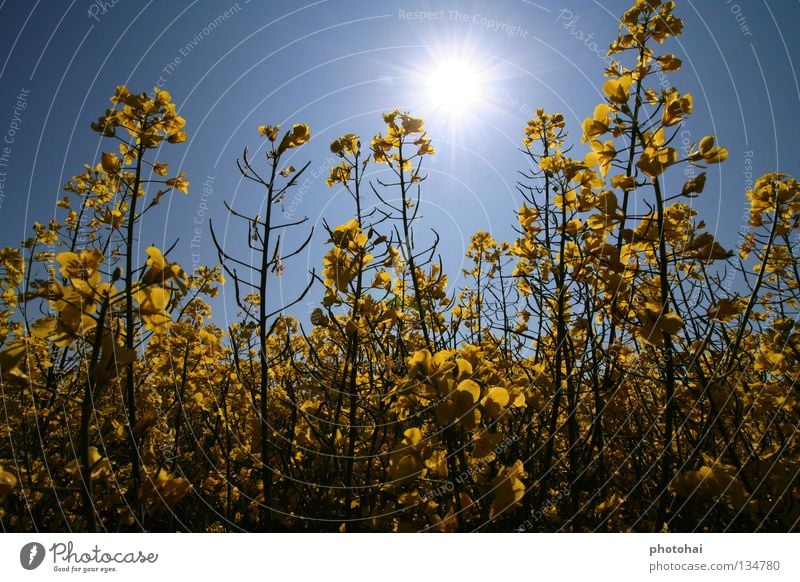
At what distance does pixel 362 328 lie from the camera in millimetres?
2430

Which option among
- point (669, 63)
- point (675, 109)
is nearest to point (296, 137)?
point (675, 109)

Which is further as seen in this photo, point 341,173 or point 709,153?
point 341,173

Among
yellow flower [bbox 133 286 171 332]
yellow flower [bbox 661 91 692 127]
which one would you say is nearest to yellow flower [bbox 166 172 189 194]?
yellow flower [bbox 133 286 171 332]

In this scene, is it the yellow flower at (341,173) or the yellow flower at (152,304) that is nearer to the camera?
the yellow flower at (152,304)

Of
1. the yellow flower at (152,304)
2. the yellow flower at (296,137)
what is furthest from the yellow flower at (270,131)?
the yellow flower at (152,304)

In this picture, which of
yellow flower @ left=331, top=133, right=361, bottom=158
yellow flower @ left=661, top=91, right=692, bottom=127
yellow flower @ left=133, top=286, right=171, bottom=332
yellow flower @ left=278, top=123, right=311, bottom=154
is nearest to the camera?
yellow flower @ left=133, top=286, right=171, bottom=332

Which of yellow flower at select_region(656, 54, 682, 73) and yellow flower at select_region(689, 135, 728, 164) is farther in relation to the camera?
yellow flower at select_region(656, 54, 682, 73)

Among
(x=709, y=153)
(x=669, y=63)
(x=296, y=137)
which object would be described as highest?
(x=669, y=63)

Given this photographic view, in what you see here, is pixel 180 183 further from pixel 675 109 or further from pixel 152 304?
pixel 675 109

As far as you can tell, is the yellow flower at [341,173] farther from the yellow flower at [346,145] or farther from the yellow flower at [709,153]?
the yellow flower at [709,153]

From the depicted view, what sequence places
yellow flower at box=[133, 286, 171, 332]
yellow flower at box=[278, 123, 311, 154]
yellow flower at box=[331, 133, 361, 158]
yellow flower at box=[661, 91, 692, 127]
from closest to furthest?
1. yellow flower at box=[133, 286, 171, 332]
2. yellow flower at box=[661, 91, 692, 127]
3. yellow flower at box=[278, 123, 311, 154]
4. yellow flower at box=[331, 133, 361, 158]

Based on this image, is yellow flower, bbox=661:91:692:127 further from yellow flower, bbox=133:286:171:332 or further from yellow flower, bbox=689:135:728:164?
yellow flower, bbox=133:286:171:332

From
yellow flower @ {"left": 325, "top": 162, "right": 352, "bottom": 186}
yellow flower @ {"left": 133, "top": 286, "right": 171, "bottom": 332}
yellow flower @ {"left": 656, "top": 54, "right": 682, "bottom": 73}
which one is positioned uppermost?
yellow flower @ {"left": 656, "top": 54, "right": 682, "bottom": 73}
